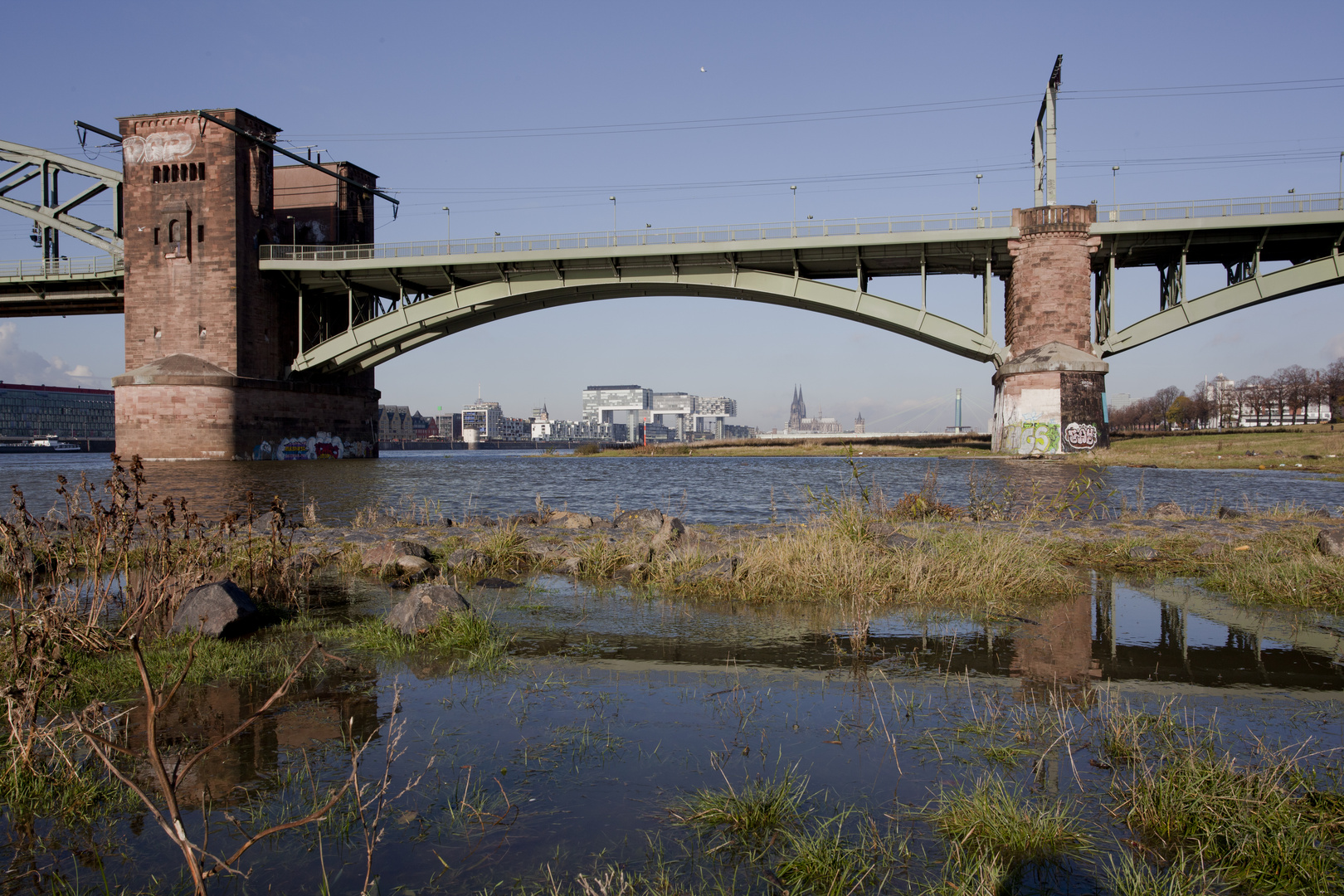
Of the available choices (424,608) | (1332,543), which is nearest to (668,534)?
(424,608)

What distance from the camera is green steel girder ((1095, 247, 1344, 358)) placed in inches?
1508

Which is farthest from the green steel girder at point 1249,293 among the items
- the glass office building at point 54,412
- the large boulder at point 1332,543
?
the glass office building at point 54,412

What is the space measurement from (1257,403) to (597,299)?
257ft

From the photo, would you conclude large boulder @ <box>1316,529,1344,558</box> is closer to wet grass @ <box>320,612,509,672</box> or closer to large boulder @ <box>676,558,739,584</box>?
large boulder @ <box>676,558,739,584</box>

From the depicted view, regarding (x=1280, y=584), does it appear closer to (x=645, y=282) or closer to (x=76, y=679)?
(x=76, y=679)

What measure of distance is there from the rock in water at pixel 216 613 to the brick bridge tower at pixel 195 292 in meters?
41.2

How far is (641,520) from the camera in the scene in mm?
12719

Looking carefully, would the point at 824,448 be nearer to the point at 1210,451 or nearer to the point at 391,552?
the point at 1210,451

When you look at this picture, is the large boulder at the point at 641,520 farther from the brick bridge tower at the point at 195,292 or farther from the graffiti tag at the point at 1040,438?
the brick bridge tower at the point at 195,292

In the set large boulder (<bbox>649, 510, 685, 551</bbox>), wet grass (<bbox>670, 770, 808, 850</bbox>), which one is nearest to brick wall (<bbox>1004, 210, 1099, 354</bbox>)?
large boulder (<bbox>649, 510, 685, 551</bbox>)

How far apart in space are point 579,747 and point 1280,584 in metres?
7.80

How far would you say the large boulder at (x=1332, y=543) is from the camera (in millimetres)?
9172

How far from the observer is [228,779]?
3928 mm

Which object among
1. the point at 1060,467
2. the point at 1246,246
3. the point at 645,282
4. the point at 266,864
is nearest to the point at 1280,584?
the point at 266,864
